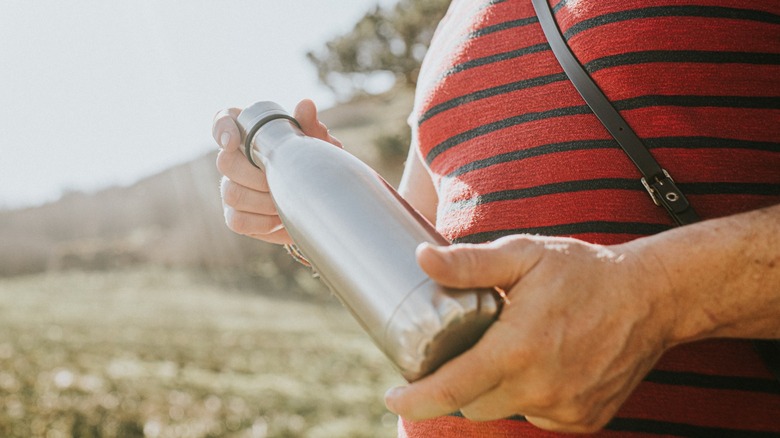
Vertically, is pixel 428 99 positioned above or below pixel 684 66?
above

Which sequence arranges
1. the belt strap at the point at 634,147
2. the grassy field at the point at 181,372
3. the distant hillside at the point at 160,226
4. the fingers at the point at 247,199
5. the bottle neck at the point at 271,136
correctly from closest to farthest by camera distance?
the belt strap at the point at 634,147 → the bottle neck at the point at 271,136 → the fingers at the point at 247,199 → the grassy field at the point at 181,372 → the distant hillside at the point at 160,226

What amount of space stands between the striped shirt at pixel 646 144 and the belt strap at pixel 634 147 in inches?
0.8

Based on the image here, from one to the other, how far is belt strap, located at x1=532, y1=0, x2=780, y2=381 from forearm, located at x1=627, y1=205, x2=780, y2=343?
0.13 metres

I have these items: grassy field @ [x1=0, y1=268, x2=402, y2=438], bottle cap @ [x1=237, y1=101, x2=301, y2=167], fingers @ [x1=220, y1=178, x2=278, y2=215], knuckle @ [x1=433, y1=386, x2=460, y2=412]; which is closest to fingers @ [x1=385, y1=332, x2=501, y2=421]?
knuckle @ [x1=433, y1=386, x2=460, y2=412]

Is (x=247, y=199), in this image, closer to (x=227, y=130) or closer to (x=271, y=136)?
(x=227, y=130)

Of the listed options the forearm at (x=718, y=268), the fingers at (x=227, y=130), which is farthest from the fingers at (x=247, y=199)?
the forearm at (x=718, y=268)

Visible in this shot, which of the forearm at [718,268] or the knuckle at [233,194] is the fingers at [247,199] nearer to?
the knuckle at [233,194]

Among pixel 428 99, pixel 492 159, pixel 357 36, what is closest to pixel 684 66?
pixel 492 159

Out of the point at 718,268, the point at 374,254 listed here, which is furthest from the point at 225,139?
the point at 718,268

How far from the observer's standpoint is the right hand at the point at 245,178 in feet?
3.80

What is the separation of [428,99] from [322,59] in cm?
1791

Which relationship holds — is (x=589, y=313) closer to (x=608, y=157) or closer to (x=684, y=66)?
(x=608, y=157)

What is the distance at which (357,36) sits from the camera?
16.4 meters

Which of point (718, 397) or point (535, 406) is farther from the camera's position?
point (718, 397)
